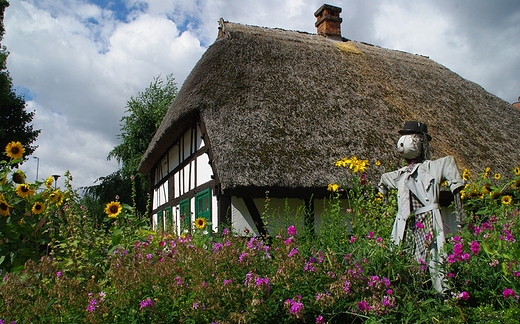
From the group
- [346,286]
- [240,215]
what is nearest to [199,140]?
[240,215]

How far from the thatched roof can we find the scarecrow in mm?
3186

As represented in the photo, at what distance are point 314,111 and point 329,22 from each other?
536 centimetres

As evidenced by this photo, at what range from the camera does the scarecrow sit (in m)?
3.17

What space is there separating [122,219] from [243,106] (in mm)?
3938

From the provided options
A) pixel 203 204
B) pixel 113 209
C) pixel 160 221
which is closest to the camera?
pixel 113 209

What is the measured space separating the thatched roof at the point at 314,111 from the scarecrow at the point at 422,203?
3186 millimetres

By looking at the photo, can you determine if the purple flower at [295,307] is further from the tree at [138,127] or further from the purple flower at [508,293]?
the tree at [138,127]

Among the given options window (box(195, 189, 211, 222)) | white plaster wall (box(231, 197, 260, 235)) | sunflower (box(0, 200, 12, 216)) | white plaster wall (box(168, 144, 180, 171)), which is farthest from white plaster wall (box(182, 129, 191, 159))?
sunflower (box(0, 200, 12, 216))

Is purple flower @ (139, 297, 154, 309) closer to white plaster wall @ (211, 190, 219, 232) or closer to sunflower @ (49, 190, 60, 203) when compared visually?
sunflower @ (49, 190, 60, 203)

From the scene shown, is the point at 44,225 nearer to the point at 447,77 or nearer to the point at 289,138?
the point at 289,138

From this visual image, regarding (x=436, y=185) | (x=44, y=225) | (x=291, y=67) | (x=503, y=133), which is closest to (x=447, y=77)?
(x=503, y=133)

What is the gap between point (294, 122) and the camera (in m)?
7.79

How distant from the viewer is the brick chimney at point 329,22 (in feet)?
41.3

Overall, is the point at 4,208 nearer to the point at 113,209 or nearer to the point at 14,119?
Result: the point at 113,209
